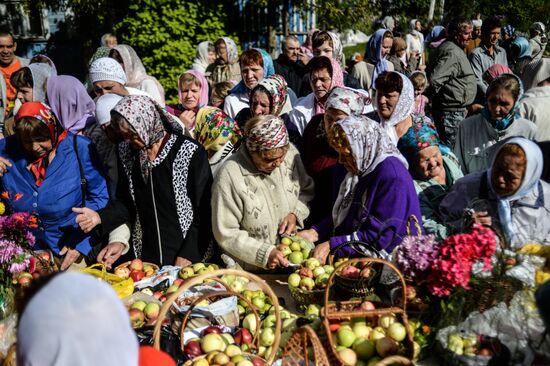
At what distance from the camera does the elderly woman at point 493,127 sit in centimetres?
408

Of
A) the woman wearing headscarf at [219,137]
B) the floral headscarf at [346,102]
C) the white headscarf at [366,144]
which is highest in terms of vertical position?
the floral headscarf at [346,102]

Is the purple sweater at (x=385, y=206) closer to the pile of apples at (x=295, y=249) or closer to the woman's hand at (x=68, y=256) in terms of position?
the pile of apples at (x=295, y=249)

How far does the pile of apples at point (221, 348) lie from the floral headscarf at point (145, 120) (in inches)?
53.2

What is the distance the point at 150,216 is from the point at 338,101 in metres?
1.64

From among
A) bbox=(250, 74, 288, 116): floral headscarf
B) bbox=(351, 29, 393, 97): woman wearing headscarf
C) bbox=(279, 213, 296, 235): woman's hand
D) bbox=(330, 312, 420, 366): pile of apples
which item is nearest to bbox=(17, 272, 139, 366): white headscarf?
bbox=(330, 312, 420, 366): pile of apples

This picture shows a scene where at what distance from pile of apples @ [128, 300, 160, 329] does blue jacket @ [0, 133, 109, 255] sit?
40.7 inches

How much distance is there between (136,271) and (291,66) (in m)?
4.29

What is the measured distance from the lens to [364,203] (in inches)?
124

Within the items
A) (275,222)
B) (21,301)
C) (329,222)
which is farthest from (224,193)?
(21,301)

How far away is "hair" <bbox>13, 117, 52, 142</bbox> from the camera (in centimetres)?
334

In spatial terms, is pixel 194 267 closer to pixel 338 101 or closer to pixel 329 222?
pixel 329 222

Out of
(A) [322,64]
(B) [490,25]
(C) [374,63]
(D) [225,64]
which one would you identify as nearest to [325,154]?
(A) [322,64]

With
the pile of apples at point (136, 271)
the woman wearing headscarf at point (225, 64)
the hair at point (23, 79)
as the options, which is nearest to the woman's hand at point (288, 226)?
the pile of apples at point (136, 271)

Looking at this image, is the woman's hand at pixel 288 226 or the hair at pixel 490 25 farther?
the hair at pixel 490 25
